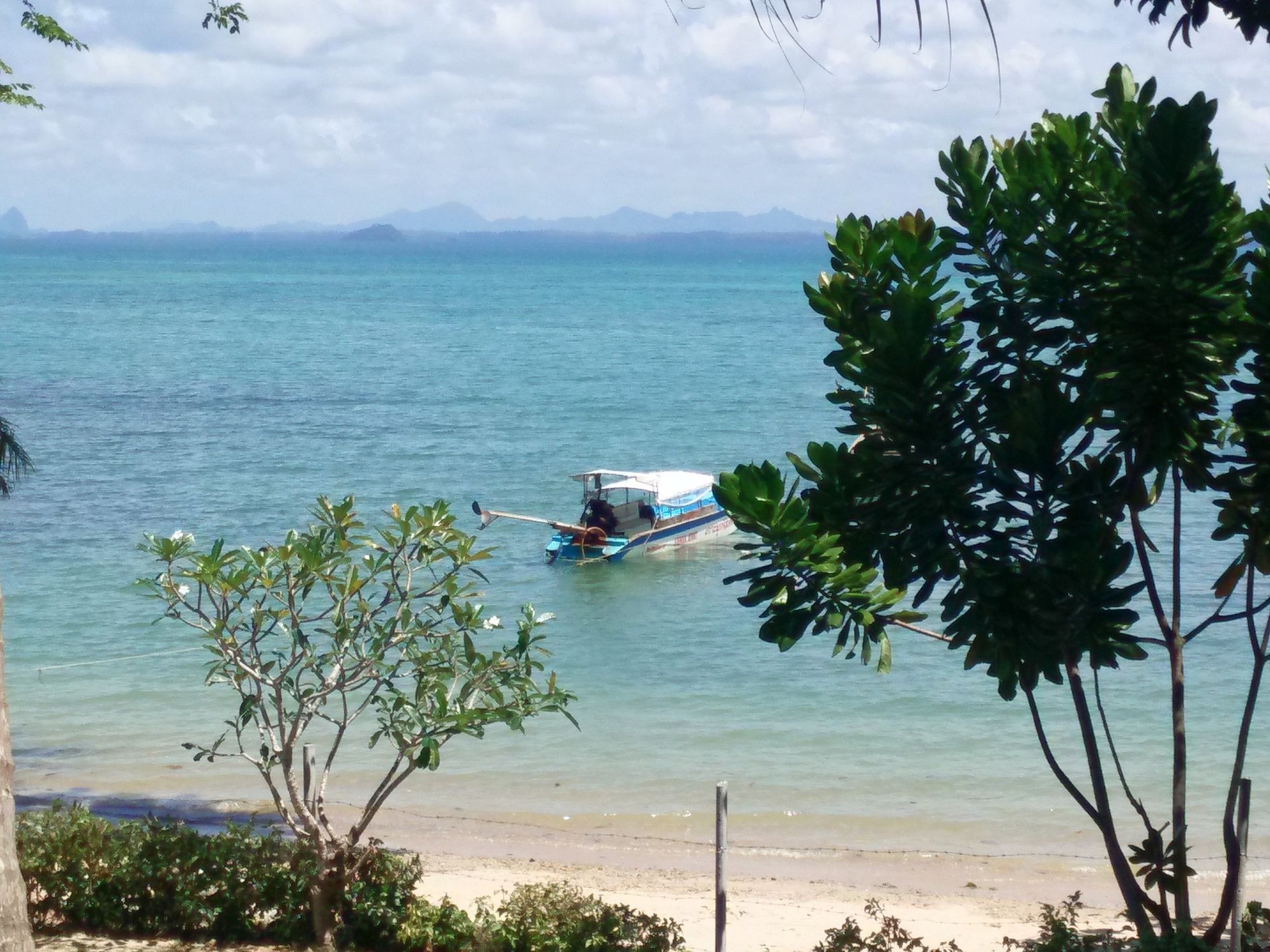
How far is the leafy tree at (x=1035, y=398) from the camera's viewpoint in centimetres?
562

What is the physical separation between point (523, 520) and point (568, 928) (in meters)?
24.3

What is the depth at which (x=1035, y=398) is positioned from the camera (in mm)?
5848

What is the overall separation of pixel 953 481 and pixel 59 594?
22.6 meters

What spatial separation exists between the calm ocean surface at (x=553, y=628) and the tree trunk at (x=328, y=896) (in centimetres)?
724

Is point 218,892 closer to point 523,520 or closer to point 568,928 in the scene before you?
point 568,928

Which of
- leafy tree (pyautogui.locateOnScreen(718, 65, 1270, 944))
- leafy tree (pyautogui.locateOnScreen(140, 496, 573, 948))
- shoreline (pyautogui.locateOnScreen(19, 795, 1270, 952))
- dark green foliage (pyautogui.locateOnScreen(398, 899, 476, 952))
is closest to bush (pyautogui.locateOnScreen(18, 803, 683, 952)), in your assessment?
dark green foliage (pyautogui.locateOnScreen(398, 899, 476, 952))

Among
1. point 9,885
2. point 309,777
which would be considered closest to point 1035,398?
point 309,777

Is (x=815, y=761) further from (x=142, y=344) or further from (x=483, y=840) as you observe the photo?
(x=142, y=344)

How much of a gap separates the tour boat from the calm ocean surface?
0.65 metres

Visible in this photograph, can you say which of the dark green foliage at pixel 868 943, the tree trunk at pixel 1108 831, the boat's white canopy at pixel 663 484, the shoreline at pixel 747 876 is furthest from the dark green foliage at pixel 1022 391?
the boat's white canopy at pixel 663 484

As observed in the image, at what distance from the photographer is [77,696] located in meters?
19.5

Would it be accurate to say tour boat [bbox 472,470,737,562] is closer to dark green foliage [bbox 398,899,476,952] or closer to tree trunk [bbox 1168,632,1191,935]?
dark green foliage [bbox 398,899,476,952]

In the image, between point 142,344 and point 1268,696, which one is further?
point 142,344

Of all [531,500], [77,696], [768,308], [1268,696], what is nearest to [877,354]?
[1268,696]
